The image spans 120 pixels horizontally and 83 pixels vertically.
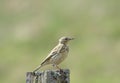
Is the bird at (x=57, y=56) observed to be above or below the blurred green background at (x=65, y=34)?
below

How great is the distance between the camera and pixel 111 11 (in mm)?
29859

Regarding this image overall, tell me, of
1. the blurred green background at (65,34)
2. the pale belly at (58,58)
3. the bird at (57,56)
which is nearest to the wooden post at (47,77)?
the bird at (57,56)

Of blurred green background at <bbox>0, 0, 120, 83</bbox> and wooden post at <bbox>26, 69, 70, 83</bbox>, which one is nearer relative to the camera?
wooden post at <bbox>26, 69, 70, 83</bbox>

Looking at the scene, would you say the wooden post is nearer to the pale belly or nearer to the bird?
the bird

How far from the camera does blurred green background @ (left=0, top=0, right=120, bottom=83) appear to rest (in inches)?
998

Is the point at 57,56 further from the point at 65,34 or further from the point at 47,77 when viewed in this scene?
the point at 65,34

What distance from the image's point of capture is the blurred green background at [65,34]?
25.3 meters

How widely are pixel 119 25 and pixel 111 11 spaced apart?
1.35 meters

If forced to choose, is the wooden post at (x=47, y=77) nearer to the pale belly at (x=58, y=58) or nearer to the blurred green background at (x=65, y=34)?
the pale belly at (x=58, y=58)

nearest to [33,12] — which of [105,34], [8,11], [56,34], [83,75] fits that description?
[8,11]

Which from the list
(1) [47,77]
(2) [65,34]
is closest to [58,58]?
(1) [47,77]

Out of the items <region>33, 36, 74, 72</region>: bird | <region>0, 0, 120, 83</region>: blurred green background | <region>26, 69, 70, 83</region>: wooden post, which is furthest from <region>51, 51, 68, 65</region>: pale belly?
<region>0, 0, 120, 83</region>: blurred green background

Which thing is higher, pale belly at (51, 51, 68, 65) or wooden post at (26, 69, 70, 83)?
pale belly at (51, 51, 68, 65)

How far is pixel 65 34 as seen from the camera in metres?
28.8
